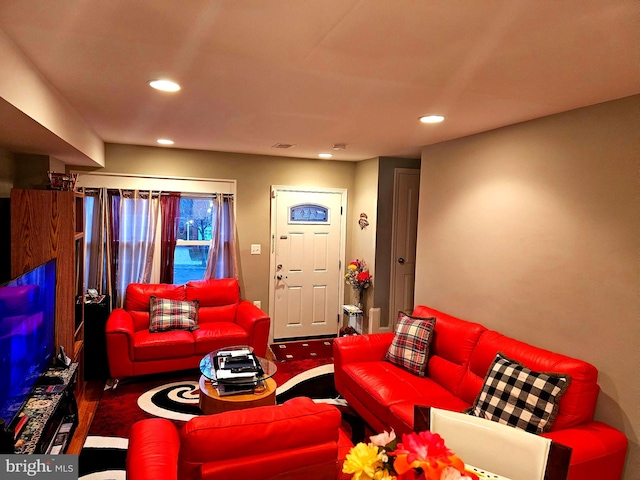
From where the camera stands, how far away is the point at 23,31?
63.1 inches

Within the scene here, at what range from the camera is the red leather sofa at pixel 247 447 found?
5.20ft

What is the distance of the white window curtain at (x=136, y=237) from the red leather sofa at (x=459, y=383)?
2.46 metres

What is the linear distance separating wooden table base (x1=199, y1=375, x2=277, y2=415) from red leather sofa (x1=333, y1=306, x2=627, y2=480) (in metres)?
0.72

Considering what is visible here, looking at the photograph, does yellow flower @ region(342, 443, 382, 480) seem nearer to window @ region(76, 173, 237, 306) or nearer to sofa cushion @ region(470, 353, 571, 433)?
sofa cushion @ region(470, 353, 571, 433)

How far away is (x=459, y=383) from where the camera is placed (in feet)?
9.89

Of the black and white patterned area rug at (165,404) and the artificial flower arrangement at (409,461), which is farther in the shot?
the black and white patterned area rug at (165,404)

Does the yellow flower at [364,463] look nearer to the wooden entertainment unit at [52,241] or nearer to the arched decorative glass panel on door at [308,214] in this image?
the wooden entertainment unit at [52,241]

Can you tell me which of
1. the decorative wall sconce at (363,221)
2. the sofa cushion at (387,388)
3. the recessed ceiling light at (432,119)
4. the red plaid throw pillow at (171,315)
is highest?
the recessed ceiling light at (432,119)

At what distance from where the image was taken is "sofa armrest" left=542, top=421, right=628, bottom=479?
204 cm

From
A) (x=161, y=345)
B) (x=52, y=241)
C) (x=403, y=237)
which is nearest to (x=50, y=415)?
(x=52, y=241)

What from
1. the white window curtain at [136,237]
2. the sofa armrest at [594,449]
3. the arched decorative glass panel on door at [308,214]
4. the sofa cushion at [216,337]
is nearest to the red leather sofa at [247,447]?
the sofa armrest at [594,449]

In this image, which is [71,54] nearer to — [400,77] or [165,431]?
[400,77]

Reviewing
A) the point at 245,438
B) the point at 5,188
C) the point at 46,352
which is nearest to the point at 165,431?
the point at 245,438

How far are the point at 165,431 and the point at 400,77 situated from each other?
2062mm
